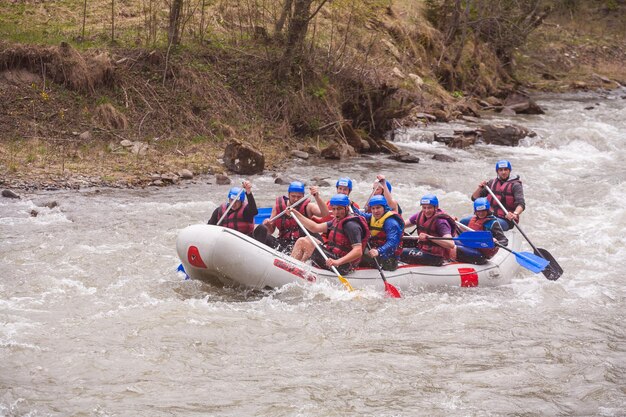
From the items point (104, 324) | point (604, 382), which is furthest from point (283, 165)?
point (604, 382)

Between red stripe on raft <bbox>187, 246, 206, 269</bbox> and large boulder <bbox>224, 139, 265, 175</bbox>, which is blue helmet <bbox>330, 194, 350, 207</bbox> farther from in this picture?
large boulder <bbox>224, 139, 265, 175</bbox>

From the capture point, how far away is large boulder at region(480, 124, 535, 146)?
19.9m

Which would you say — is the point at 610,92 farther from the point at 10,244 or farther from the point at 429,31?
the point at 10,244

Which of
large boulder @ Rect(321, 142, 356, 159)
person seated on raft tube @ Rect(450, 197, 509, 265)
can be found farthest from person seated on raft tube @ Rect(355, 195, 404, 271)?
large boulder @ Rect(321, 142, 356, 159)

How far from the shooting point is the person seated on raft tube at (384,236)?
9.08 m

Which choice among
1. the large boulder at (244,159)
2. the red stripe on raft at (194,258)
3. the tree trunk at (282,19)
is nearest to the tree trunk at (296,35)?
the tree trunk at (282,19)

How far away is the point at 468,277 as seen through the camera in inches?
373

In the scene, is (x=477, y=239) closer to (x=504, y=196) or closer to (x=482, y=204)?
(x=482, y=204)

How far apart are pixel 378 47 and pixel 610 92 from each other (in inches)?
511

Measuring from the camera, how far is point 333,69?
19000 mm

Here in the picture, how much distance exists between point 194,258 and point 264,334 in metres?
1.46

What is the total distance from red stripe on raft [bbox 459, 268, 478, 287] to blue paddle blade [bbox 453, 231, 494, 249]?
1.12 feet

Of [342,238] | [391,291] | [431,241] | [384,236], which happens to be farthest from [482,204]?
[342,238]

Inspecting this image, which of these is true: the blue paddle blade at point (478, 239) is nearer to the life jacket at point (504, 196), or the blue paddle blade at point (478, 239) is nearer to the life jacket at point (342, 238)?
the life jacket at point (342, 238)
